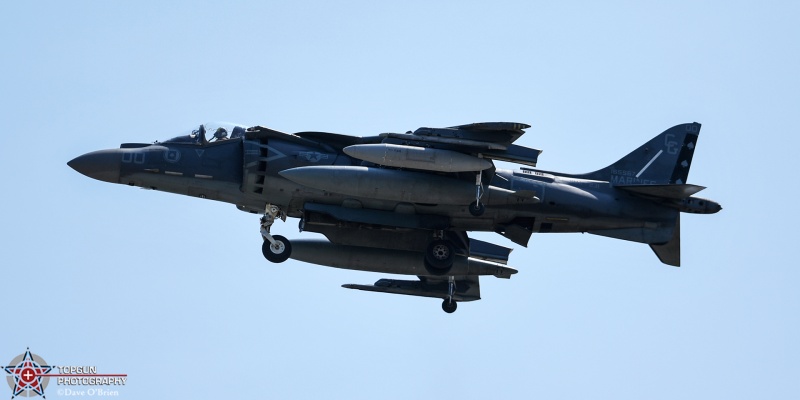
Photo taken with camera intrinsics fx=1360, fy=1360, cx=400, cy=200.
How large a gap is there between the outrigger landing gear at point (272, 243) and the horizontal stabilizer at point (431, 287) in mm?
3906

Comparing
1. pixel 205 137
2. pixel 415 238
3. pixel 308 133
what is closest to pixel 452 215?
pixel 415 238

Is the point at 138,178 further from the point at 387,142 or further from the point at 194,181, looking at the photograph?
the point at 387,142

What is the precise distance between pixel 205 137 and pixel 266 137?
122 centimetres

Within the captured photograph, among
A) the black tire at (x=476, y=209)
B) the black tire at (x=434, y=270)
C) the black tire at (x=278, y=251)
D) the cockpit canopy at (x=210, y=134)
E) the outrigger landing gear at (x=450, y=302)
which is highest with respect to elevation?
the cockpit canopy at (x=210, y=134)

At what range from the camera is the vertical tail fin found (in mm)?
29094

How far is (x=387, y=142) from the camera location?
86.0 ft

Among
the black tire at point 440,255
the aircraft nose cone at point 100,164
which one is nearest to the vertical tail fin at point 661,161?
the black tire at point 440,255

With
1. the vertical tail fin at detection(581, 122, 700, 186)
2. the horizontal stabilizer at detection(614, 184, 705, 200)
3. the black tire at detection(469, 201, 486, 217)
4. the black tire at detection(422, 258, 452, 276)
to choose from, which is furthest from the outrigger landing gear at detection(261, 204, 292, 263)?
the horizontal stabilizer at detection(614, 184, 705, 200)

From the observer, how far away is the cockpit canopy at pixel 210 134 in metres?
27.0

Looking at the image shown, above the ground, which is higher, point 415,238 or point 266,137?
point 266,137

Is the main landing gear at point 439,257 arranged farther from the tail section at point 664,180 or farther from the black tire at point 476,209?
the tail section at point 664,180

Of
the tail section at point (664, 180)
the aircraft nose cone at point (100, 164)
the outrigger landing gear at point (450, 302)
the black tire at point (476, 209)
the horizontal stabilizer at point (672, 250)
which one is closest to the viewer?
the black tire at point (476, 209)

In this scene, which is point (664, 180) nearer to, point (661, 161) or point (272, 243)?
point (661, 161)

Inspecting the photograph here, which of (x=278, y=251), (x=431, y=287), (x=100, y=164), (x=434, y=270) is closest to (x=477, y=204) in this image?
(x=434, y=270)
